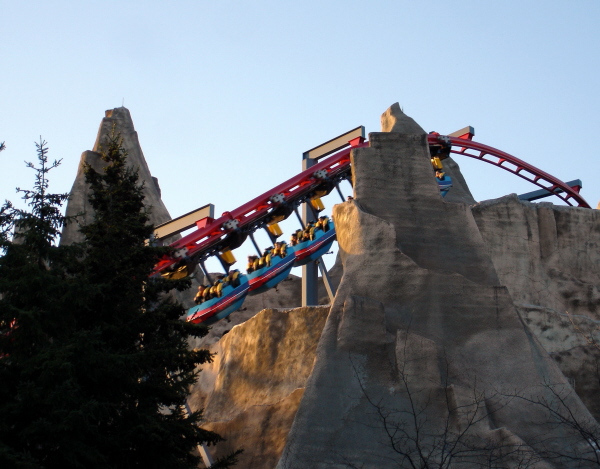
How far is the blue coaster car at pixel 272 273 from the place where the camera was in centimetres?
2591

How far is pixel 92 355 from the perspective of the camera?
12164mm

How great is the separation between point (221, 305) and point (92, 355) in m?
13.2

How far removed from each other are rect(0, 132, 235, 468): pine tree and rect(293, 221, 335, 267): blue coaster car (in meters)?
11.6

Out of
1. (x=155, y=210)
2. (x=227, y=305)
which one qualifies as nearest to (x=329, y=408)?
(x=227, y=305)

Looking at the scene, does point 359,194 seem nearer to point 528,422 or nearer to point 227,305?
point 528,422

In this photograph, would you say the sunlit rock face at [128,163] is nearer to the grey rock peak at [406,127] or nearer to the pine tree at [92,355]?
the grey rock peak at [406,127]

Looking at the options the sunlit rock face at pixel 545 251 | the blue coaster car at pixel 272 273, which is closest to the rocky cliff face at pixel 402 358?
the blue coaster car at pixel 272 273

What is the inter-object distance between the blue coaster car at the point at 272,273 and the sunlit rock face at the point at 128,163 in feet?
28.2

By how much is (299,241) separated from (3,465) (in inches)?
638

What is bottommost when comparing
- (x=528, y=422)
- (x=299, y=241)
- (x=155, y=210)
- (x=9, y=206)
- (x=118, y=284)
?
(x=528, y=422)

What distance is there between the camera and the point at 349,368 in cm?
1368

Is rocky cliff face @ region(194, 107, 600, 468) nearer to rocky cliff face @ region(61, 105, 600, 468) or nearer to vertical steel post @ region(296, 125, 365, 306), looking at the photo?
rocky cliff face @ region(61, 105, 600, 468)

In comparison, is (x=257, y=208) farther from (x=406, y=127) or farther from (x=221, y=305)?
(x=406, y=127)

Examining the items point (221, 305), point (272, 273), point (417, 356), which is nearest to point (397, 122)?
point (272, 273)
